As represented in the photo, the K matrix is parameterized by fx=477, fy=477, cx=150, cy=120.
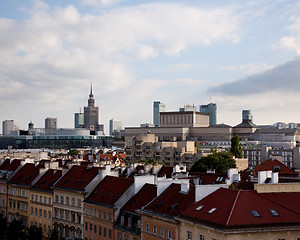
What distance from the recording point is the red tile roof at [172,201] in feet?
194

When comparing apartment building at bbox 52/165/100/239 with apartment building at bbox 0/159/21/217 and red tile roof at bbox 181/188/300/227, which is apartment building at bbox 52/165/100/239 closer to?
apartment building at bbox 0/159/21/217

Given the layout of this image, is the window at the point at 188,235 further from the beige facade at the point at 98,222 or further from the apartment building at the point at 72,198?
the apartment building at the point at 72,198

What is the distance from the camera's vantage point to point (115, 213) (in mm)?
72500

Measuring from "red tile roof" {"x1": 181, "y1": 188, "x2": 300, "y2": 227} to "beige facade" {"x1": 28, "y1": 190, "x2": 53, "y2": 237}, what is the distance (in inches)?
1740

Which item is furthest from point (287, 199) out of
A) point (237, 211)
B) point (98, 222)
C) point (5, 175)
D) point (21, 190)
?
point (5, 175)

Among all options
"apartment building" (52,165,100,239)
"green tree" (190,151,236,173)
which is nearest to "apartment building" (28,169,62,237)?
"apartment building" (52,165,100,239)

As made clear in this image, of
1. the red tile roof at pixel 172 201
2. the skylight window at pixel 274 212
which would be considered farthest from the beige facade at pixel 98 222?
the skylight window at pixel 274 212

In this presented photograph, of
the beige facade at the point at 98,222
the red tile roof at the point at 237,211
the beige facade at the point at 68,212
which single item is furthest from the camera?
the beige facade at the point at 68,212

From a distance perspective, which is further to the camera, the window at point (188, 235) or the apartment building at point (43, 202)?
the apartment building at point (43, 202)

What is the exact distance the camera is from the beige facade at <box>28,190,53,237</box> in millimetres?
92556

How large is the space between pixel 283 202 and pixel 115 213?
1074 inches

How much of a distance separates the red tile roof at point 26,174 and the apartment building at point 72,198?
1285cm

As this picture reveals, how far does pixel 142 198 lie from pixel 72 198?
20841 millimetres

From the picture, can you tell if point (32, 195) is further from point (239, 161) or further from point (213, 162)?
point (239, 161)
